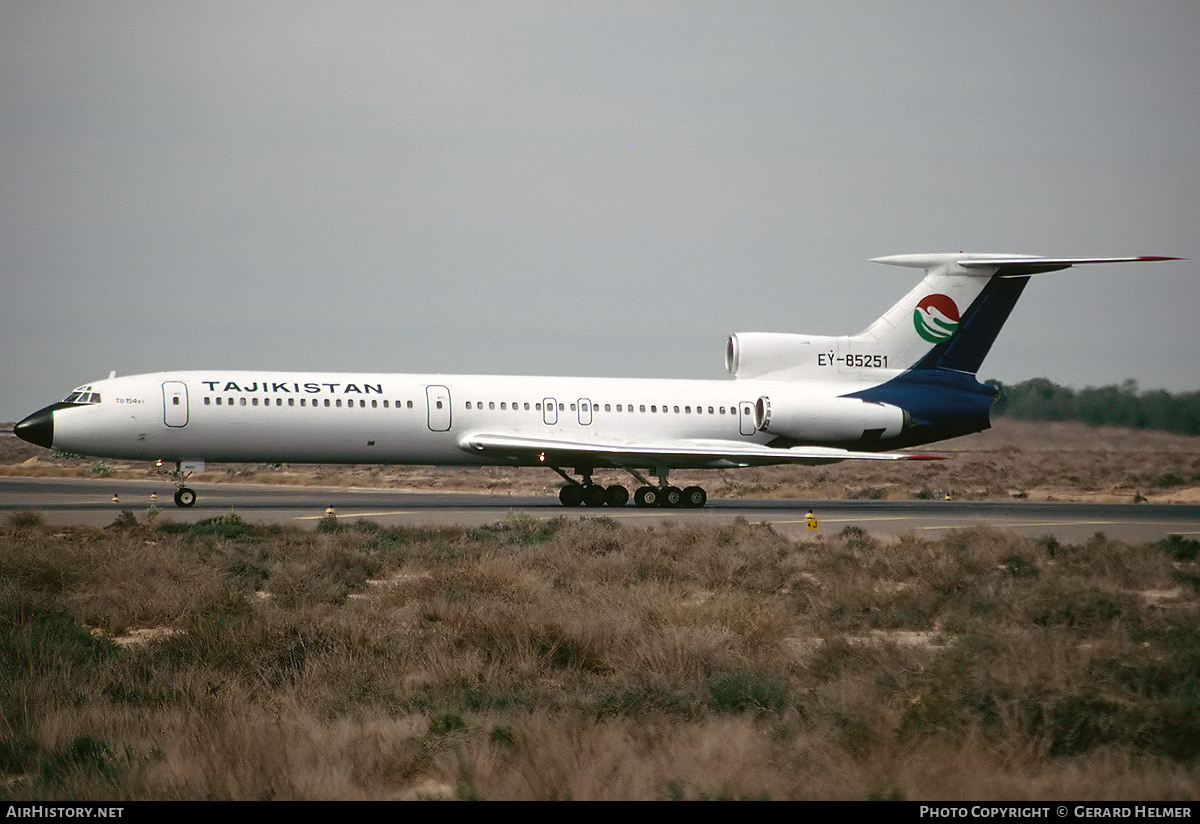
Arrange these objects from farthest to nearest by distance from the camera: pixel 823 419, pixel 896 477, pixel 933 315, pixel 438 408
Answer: pixel 896 477, pixel 933 315, pixel 823 419, pixel 438 408

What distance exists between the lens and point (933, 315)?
36.0 meters

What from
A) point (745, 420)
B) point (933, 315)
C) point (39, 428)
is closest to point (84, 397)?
point (39, 428)

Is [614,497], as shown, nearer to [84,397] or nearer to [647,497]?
[647,497]

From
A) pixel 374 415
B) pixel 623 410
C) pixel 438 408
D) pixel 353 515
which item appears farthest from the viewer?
pixel 623 410

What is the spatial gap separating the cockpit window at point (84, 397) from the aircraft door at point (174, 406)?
1696mm

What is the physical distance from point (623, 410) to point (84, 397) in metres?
13.8

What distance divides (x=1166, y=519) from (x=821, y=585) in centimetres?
1860

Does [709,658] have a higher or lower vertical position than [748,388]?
lower

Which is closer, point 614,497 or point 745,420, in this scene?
point 614,497

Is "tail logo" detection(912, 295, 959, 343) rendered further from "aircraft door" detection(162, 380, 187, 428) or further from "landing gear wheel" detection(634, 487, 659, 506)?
"aircraft door" detection(162, 380, 187, 428)

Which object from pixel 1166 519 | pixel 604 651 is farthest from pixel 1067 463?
pixel 604 651

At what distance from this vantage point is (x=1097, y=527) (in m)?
27.3
